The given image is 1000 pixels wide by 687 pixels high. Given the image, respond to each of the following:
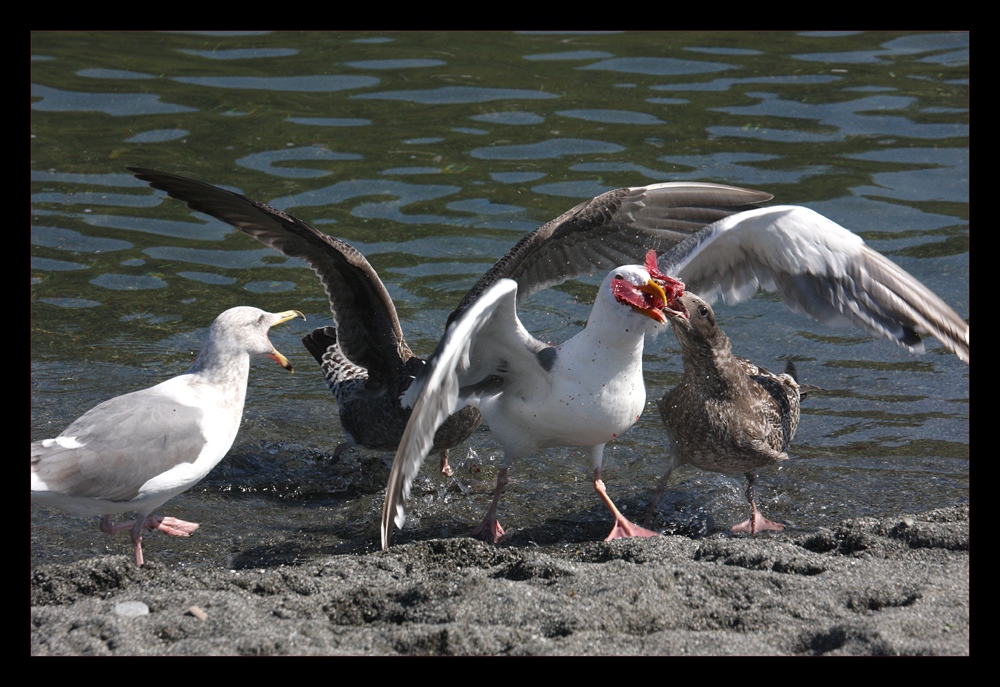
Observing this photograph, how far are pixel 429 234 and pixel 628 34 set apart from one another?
575 centimetres

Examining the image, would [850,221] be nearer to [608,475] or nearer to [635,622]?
[608,475]

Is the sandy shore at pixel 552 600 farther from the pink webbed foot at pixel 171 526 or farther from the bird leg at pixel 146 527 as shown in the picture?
the pink webbed foot at pixel 171 526

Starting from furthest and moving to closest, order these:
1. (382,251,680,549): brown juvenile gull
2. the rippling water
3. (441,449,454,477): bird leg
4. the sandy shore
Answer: (441,449,454,477): bird leg < the rippling water < (382,251,680,549): brown juvenile gull < the sandy shore

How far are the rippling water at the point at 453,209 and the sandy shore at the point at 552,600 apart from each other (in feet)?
2.78

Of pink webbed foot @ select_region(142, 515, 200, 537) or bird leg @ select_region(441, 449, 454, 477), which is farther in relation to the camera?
bird leg @ select_region(441, 449, 454, 477)

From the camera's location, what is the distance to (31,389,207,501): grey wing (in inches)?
197

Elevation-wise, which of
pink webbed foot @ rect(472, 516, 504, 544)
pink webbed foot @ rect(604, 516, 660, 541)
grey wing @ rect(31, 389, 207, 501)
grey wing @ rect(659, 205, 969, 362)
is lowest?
pink webbed foot @ rect(472, 516, 504, 544)

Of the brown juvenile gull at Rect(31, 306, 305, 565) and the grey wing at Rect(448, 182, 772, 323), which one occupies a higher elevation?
the grey wing at Rect(448, 182, 772, 323)

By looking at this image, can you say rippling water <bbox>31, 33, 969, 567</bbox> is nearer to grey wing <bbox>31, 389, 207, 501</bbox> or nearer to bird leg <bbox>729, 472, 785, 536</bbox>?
bird leg <bbox>729, 472, 785, 536</bbox>

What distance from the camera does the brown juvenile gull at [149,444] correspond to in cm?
504

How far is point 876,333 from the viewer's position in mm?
5953

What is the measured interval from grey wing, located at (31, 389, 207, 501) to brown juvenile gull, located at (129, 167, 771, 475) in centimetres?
160

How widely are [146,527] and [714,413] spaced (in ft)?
10.5

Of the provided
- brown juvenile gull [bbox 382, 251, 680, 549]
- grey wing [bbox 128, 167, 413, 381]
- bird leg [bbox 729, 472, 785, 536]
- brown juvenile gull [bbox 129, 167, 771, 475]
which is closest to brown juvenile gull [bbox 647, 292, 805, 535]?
bird leg [bbox 729, 472, 785, 536]
